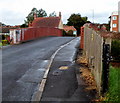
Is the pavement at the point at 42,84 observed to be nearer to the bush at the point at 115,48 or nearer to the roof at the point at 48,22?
the bush at the point at 115,48

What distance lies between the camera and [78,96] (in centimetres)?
619


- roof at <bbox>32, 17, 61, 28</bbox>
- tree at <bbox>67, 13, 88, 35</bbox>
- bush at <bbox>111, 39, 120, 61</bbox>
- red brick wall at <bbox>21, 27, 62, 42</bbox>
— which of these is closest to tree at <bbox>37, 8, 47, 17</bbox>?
tree at <bbox>67, 13, 88, 35</bbox>

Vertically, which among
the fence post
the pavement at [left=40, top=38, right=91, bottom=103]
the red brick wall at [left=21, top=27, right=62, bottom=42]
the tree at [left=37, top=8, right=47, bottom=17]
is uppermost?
the tree at [left=37, top=8, right=47, bottom=17]

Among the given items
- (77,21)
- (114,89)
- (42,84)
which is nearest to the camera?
(114,89)

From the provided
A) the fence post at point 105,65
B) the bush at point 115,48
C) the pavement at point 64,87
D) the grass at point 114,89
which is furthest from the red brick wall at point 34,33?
the fence post at point 105,65

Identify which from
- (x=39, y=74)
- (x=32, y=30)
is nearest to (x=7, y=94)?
(x=39, y=74)

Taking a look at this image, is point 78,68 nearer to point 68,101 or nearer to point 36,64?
point 36,64

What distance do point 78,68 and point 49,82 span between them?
258cm

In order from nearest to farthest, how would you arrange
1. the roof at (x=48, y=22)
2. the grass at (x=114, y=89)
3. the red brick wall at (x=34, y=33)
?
the grass at (x=114, y=89), the red brick wall at (x=34, y=33), the roof at (x=48, y=22)

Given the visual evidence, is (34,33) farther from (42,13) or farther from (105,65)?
(42,13)

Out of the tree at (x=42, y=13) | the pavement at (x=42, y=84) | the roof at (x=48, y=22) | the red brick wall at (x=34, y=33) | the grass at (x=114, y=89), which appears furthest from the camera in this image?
the tree at (x=42, y=13)

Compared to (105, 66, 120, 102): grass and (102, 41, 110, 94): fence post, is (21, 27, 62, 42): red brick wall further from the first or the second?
(102, 41, 110, 94): fence post

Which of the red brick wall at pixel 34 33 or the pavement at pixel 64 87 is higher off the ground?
the red brick wall at pixel 34 33

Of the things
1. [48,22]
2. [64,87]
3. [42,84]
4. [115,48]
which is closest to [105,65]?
[64,87]
